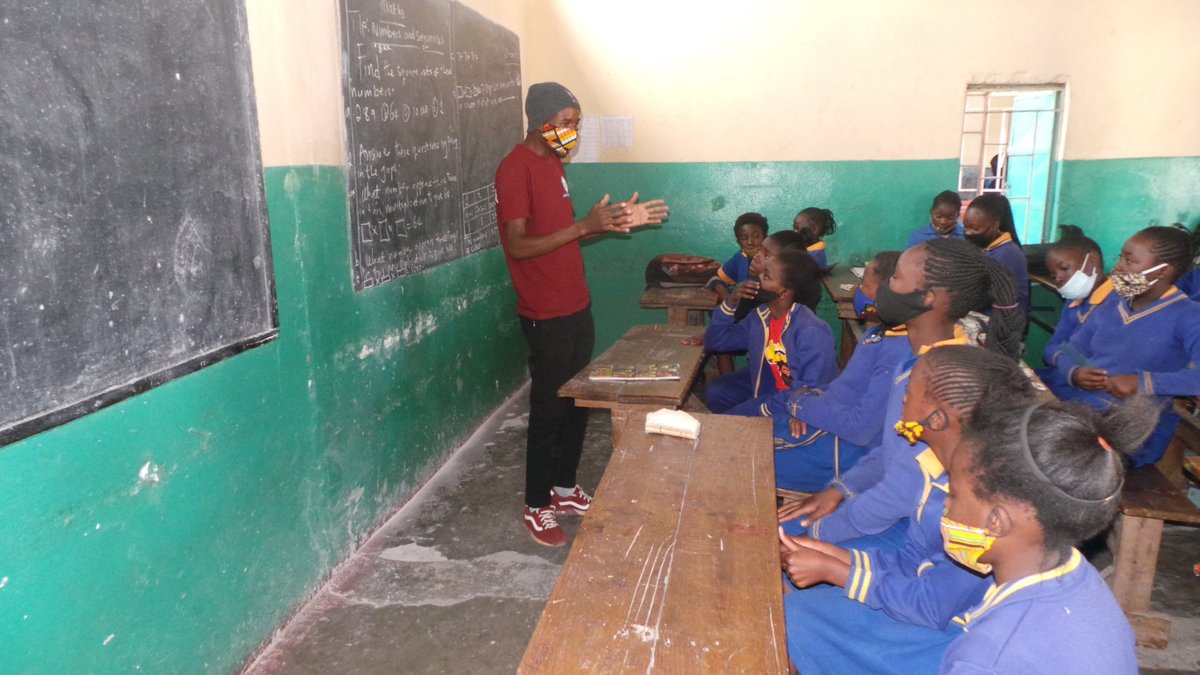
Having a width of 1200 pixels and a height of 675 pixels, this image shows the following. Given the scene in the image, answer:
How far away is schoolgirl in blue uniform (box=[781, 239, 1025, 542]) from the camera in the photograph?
2.13 meters

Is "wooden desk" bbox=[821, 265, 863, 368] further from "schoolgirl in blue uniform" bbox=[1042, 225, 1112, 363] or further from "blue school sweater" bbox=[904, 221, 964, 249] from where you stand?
"schoolgirl in blue uniform" bbox=[1042, 225, 1112, 363]

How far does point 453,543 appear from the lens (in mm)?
3174

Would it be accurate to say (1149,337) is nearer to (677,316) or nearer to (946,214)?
(946,214)

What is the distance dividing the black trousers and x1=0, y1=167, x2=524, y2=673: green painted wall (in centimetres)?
62

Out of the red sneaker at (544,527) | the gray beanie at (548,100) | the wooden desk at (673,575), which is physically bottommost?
the red sneaker at (544,527)

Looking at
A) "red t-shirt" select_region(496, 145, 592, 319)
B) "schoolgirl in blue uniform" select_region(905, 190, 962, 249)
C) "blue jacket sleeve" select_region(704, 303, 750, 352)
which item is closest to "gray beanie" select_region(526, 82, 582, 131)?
"red t-shirt" select_region(496, 145, 592, 319)

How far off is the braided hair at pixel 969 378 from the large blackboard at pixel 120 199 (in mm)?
1864

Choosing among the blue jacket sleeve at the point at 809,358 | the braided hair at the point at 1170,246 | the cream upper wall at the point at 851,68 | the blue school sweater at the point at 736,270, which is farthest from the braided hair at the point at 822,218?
the braided hair at the point at 1170,246

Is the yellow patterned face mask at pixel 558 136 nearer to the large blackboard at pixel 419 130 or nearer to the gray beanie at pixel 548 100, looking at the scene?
the gray beanie at pixel 548 100

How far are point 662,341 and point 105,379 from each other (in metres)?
2.15

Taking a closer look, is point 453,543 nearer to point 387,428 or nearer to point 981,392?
point 387,428

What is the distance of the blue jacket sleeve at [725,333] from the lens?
11.9 feet

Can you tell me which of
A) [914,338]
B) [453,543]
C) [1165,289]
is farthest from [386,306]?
[1165,289]

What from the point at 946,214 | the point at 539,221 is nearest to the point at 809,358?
the point at 539,221
